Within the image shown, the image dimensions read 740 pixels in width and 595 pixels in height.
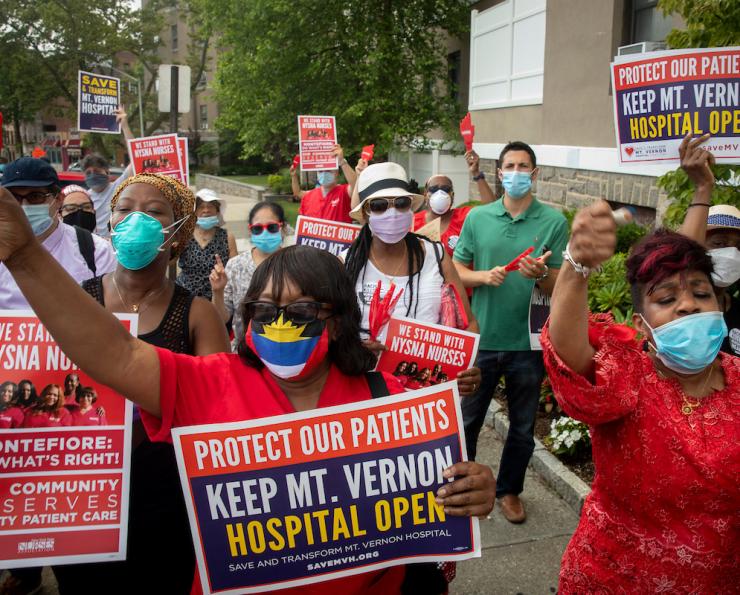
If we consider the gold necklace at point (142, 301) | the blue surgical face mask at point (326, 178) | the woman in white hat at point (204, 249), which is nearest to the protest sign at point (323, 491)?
the gold necklace at point (142, 301)

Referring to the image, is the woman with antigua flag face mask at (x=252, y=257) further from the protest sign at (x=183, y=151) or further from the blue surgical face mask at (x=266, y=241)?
the protest sign at (x=183, y=151)

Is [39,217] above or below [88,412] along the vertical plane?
above

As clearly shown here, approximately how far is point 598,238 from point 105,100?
27.1ft

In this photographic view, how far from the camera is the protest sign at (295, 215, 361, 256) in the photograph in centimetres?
515

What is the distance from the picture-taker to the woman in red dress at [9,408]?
2.23 meters

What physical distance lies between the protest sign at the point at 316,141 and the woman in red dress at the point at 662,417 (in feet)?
21.8

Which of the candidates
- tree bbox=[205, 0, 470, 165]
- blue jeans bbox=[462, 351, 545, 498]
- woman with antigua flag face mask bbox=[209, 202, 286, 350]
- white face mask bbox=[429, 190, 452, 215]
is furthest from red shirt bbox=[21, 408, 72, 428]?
tree bbox=[205, 0, 470, 165]

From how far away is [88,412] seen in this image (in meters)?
2.26

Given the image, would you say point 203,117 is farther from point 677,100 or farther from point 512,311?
point 677,100

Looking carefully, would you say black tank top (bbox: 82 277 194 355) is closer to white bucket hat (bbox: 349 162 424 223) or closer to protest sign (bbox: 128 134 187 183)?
white bucket hat (bbox: 349 162 424 223)

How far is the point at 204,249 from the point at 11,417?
3.58 meters

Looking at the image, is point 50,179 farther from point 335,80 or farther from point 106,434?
point 335,80

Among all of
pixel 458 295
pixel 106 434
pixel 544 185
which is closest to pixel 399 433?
pixel 106 434

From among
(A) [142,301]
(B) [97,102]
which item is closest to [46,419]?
(A) [142,301]
